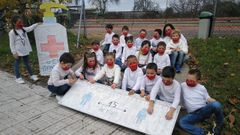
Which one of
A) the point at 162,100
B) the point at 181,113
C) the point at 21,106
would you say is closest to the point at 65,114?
the point at 21,106

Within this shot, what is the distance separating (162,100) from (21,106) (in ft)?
7.99

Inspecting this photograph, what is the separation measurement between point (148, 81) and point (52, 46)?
2.64 m

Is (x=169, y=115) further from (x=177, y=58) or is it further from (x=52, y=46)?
(x=52, y=46)

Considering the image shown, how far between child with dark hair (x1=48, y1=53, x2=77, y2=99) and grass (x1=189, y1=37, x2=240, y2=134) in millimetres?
2599

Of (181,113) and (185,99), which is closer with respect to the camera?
(185,99)

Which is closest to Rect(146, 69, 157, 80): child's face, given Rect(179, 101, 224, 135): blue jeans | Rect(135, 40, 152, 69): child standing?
Rect(179, 101, 224, 135): blue jeans

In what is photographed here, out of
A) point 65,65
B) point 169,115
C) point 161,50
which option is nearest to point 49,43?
point 65,65

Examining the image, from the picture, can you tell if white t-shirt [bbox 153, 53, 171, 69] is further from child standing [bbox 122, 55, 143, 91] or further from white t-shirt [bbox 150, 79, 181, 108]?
white t-shirt [bbox 150, 79, 181, 108]

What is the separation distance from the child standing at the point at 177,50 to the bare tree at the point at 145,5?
9.88 m

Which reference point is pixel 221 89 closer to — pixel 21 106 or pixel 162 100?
pixel 162 100

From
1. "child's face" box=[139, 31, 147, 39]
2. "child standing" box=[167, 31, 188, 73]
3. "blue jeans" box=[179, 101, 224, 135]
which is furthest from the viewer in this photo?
"child's face" box=[139, 31, 147, 39]

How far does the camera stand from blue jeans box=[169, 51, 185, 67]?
5.36 meters

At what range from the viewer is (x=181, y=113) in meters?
4.09

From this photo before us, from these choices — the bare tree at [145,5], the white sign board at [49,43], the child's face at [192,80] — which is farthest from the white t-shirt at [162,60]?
the bare tree at [145,5]
